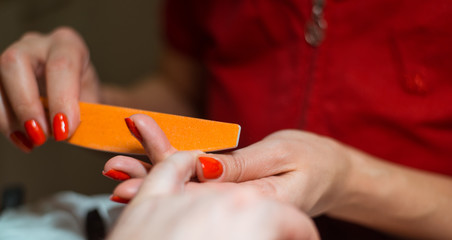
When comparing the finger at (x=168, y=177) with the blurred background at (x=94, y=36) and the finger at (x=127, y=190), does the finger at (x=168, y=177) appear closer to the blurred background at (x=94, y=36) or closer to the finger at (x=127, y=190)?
the finger at (x=127, y=190)

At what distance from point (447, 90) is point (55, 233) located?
463 mm

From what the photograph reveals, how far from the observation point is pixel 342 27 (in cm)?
43

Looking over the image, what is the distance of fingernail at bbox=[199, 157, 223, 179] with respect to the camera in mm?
249

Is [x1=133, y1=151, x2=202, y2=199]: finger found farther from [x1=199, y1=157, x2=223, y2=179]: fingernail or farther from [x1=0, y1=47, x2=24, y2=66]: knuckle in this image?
[x1=0, y1=47, x2=24, y2=66]: knuckle

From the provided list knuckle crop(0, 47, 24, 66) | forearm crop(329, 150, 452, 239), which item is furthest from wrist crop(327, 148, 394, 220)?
knuckle crop(0, 47, 24, 66)

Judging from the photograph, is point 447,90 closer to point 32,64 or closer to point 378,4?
point 378,4

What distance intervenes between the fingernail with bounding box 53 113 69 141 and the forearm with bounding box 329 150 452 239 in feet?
0.90

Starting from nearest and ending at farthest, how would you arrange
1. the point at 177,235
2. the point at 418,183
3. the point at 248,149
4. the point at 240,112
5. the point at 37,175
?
1. the point at 177,235
2. the point at 248,149
3. the point at 418,183
4. the point at 240,112
5. the point at 37,175

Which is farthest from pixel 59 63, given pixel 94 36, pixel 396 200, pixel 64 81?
pixel 94 36

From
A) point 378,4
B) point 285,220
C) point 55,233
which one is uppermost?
point 378,4

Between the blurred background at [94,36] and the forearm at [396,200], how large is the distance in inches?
26.9

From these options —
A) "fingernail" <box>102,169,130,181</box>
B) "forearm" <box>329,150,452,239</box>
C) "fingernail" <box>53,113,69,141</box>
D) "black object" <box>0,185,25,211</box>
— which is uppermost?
"fingernail" <box>53,113,69,141</box>

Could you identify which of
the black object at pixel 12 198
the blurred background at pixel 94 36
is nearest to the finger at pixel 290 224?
the black object at pixel 12 198

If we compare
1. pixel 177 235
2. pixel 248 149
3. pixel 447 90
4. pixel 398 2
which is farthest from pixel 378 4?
pixel 177 235
